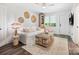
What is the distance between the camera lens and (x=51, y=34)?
1967 millimetres

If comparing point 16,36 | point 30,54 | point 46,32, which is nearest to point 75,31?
point 46,32

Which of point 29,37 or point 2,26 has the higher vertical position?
point 2,26

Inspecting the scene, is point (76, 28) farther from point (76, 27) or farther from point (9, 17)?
point (9, 17)

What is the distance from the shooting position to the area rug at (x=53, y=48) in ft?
6.34

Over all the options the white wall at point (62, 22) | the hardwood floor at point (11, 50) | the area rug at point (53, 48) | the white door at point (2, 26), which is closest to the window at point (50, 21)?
the white wall at point (62, 22)

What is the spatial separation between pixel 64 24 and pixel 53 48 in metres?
0.53

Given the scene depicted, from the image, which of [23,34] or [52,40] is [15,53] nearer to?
[23,34]

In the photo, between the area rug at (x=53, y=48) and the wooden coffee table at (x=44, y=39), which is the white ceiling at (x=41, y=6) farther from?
the area rug at (x=53, y=48)

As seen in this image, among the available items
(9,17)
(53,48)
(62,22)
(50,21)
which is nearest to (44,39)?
(53,48)

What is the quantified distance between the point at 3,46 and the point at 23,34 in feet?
1.49

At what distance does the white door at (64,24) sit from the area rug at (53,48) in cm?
16

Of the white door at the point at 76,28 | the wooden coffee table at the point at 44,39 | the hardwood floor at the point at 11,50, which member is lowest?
the hardwood floor at the point at 11,50

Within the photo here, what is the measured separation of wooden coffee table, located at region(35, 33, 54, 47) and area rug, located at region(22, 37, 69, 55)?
71mm

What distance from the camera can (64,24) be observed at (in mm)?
1979
